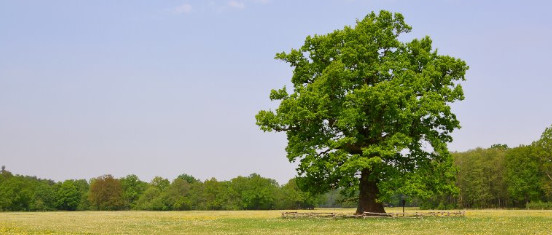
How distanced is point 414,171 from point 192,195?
422 feet

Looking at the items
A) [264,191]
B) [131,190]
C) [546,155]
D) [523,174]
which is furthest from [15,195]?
[546,155]

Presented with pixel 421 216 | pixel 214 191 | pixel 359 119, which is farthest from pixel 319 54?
pixel 214 191

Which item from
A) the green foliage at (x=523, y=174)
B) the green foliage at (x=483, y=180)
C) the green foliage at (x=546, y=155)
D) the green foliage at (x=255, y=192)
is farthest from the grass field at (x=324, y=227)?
the green foliage at (x=255, y=192)

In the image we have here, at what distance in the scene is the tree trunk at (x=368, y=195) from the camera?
54750mm

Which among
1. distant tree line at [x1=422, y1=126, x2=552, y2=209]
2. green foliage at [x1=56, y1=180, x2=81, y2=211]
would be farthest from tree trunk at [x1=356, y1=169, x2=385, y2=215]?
green foliage at [x1=56, y1=180, x2=81, y2=211]

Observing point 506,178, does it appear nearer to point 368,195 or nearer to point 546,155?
point 546,155

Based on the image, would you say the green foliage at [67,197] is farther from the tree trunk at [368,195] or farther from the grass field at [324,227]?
the tree trunk at [368,195]

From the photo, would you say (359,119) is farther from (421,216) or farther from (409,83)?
(421,216)

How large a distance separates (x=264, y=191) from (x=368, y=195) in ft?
359

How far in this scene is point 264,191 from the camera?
163000 mm

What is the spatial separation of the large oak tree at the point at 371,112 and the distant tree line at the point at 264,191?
5434 cm

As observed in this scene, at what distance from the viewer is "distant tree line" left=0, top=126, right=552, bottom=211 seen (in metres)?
116

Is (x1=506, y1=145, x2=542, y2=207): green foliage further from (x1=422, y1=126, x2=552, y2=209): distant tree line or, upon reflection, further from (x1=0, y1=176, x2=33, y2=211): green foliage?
(x1=0, y1=176, x2=33, y2=211): green foliage

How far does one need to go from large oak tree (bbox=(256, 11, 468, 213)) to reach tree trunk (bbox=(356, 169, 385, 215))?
0.33 feet
